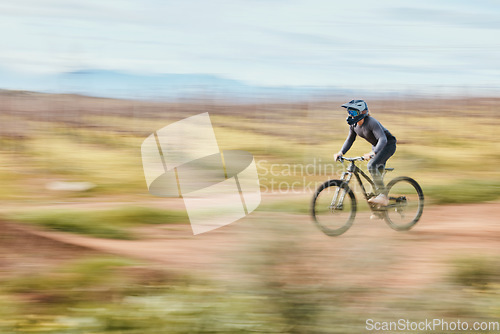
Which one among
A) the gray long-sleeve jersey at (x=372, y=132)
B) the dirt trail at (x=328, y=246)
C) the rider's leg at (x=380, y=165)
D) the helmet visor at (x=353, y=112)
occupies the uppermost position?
the helmet visor at (x=353, y=112)

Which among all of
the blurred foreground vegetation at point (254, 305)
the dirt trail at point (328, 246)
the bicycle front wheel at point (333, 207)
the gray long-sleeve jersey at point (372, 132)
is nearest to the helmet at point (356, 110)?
the gray long-sleeve jersey at point (372, 132)

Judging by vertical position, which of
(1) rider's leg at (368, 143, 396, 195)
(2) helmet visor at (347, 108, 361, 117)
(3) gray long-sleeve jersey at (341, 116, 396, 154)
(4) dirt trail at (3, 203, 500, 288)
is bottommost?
(4) dirt trail at (3, 203, 500, 288)

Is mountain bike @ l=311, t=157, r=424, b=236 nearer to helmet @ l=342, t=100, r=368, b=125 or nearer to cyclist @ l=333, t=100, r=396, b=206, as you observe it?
cyclist @ l=333, t=100, r=396, b=206

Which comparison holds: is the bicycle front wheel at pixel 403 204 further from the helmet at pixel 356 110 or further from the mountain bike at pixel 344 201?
the helmet at pixel 356 110

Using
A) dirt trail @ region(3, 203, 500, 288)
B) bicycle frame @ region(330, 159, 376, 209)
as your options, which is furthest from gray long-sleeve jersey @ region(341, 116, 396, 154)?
dirt trail @ region(3, 203, 500, 288)

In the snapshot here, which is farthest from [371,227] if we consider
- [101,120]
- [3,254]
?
[101,120]

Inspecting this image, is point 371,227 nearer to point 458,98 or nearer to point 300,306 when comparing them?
point 300,306

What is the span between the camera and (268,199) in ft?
36.2

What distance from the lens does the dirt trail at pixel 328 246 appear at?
15.4 ft

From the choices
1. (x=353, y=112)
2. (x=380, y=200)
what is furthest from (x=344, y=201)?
(x=353, y=112)

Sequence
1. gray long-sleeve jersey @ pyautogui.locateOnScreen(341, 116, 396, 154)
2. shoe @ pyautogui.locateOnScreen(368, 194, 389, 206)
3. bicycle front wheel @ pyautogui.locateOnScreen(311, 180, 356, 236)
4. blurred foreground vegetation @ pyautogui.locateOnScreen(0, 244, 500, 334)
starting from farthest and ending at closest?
shoe @ pyautogui.locateOnScreen(368, 194, 389, 206) < bicycle front wheel @ pyautogui.locateOnScreen(311, 180, 356, 236) < gray long-sleeve jersey @ pyautogui.locateOnScreen(341, 116, 396, 154) < blurred foreground vegetation @ pyautogui.locateOnScreen(0, 244, 500, 334)

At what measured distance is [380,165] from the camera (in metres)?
7.27

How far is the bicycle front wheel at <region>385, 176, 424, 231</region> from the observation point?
7520 mm

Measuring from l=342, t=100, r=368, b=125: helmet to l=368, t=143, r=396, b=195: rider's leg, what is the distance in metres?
0.51
